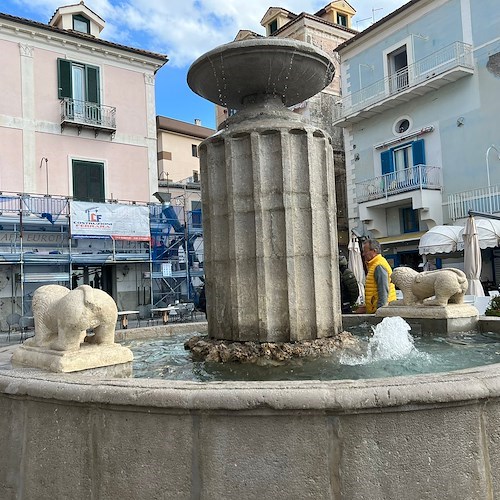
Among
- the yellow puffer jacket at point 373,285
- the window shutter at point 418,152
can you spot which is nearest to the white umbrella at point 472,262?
the yellow puffer jacket at point 373,285

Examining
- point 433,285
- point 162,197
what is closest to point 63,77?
point 162,197

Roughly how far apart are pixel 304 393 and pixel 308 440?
9.3 inches

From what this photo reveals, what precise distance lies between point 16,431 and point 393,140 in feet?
76.5

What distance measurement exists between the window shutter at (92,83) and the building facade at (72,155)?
0.04m

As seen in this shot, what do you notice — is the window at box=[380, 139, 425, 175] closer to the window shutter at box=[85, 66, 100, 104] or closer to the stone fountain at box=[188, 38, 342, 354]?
the window shutter at box=[85, 66, 100, 104]

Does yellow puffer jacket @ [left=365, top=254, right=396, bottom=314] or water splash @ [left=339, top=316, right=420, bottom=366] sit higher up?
yellow puffer jacket @ [left=365, top=254, right=396, bottom=314]

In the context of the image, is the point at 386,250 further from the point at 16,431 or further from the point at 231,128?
the point at 16,431

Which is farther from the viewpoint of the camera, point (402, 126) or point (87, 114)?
point (402, 126)

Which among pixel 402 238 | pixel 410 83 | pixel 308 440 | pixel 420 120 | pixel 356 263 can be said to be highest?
pixel 410 83

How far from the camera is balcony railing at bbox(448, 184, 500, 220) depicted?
65.1 ft

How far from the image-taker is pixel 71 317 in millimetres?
3537

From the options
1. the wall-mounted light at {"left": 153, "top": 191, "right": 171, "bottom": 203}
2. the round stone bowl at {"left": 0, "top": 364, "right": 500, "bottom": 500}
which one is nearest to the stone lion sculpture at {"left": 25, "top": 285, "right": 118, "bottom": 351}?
the round stone bowl at {"left": 0, "top": 364, "right": 500, "bottom": 500}

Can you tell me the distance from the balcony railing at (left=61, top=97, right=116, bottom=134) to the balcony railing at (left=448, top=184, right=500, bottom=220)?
14.4 m

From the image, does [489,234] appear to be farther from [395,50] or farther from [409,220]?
[395,50]
